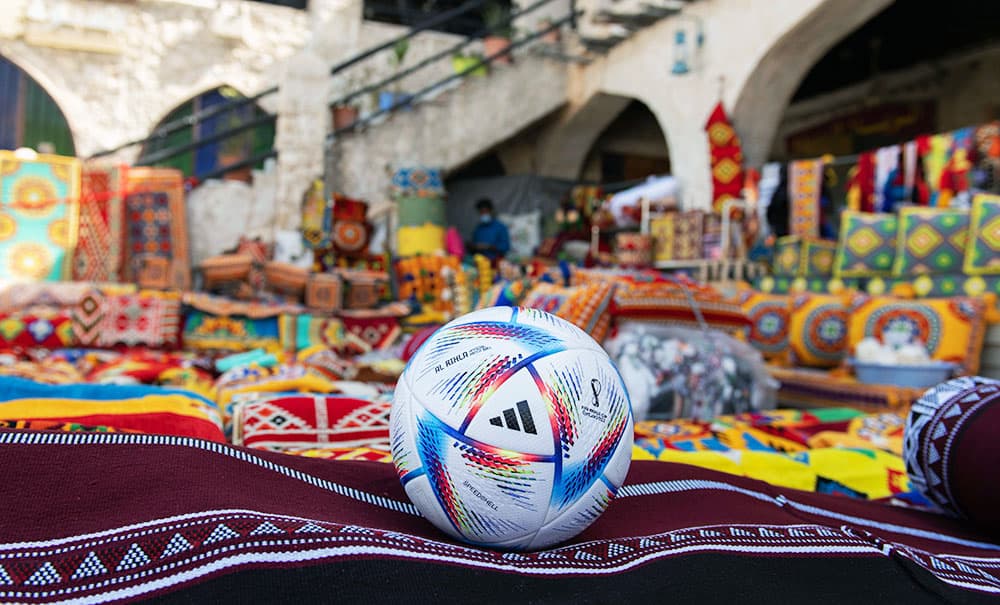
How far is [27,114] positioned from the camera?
8656 millimetres

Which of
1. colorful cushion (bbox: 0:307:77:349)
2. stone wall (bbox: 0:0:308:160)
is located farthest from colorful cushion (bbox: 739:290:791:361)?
stone wall (bbox: 0:0:308:160)

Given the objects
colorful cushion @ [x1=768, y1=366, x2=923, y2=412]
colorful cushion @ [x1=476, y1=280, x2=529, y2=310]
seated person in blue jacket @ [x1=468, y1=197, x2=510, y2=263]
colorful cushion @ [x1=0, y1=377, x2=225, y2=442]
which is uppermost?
seated person in blue jacket @ [x1=468, y1=197, x2=510, y2=263]

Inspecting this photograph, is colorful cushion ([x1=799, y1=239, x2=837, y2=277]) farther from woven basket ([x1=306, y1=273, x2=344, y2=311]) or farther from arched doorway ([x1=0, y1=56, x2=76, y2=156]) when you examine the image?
arched doorway ([x1=0, y1=56, x2=76, y2=156])

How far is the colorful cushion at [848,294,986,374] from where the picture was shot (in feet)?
12.0

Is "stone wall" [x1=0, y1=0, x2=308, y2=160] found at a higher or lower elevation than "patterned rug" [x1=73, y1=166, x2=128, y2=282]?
higher

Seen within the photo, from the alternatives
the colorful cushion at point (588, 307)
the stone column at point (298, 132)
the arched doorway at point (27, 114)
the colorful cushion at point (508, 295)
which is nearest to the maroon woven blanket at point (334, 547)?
the colorful cushion at point (588, 307)

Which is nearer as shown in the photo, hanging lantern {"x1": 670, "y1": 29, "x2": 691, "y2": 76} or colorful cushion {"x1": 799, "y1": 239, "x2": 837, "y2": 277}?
colorful cushion {"x1": 799, "y1": 239, "x2": 837, "y2": 277}

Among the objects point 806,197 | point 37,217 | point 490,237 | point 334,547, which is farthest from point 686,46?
point 334,547

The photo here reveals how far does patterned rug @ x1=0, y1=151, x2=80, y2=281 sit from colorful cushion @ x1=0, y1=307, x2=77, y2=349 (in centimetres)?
157

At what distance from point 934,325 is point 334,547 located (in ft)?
12.5

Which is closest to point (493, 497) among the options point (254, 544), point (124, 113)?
point (254, 544)

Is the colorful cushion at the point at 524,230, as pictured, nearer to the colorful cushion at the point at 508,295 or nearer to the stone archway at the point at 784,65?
the stone archway at the point at 784,65

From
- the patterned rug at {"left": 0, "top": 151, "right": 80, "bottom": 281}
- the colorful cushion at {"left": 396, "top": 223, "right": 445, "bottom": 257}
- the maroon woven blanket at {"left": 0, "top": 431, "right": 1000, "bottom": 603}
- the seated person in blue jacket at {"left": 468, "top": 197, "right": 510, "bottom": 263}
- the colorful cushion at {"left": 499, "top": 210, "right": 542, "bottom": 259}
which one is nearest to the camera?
the maroon woven blanket at {"left": 0, "top": 431, "right": 1000, "bottom": 603}

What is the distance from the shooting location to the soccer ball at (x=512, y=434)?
1.05m
